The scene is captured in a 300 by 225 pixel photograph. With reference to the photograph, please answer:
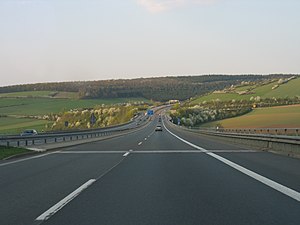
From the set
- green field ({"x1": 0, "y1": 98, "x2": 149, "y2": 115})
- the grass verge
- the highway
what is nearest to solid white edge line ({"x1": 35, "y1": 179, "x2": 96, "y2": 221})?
the highway

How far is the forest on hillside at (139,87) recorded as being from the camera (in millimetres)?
158750

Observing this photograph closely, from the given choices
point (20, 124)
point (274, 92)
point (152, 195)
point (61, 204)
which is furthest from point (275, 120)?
point (61, 204)

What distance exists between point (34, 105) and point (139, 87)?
73.7m

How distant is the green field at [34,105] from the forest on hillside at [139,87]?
4.97 metres

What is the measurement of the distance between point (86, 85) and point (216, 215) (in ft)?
526

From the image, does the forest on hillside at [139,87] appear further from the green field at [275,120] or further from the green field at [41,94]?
the green field at [275,120]

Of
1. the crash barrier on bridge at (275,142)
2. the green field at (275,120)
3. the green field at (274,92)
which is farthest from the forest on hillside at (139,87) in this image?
the crash barrier on bridge at (275,142)

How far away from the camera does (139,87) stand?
18812 cm

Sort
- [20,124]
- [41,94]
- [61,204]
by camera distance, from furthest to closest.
→ [41,94] < [20,124] < [61,204]

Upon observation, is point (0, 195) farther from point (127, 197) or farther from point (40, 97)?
point (40, 97)

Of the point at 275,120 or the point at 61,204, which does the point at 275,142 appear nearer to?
the point at 61,204

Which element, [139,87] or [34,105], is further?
[139,87]

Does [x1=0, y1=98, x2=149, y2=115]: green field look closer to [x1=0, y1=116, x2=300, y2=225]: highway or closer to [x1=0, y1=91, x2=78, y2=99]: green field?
[x1=0, y1=91, x2=78, y2=99]: green field

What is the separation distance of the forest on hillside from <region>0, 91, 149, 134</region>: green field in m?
4.97
